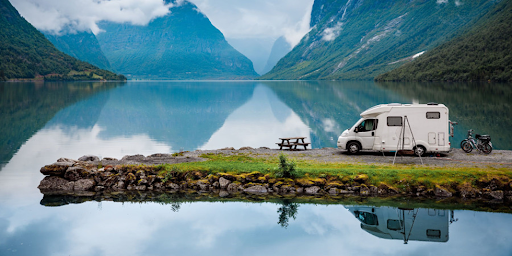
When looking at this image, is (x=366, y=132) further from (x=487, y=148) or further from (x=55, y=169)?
(x=55, y=169)

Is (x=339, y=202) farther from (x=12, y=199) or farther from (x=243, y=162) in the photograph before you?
(x=12, y=199)

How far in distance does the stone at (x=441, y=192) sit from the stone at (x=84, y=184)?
59.1 ft

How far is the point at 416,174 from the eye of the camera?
20.6 meters

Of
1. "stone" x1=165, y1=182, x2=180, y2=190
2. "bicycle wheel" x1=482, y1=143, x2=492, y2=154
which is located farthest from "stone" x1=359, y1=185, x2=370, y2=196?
"bicycle wheel" x1=482, y1=143, x2=492, y2=154

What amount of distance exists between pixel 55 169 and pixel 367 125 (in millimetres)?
19347

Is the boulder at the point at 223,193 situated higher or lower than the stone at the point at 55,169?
lower

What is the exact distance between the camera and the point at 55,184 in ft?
73.7

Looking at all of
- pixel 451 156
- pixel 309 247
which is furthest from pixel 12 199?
pixel 451 156

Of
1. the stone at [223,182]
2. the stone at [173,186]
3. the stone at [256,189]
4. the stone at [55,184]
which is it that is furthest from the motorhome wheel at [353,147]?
the stone at [55,184]

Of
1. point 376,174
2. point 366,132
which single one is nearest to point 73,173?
point 376,174

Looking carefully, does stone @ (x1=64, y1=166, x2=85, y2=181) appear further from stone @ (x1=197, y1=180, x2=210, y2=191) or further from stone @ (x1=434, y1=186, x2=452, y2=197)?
stone @ (x1=434, y1=186, x2=452, y2=197)

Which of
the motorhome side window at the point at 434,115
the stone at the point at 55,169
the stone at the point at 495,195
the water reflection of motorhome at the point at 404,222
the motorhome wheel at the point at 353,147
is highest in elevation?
the motorhome side window at the point at 434,115

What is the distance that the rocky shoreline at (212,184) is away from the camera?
1959cm

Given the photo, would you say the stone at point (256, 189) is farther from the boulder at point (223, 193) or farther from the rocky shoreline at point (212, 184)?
the boulder at point (223, 193)
